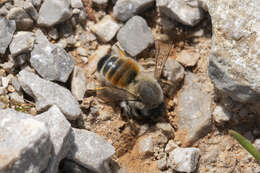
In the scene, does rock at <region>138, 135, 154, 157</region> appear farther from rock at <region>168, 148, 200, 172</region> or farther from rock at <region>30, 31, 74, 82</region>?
rock at <region>30, 31, 74, 82</region>

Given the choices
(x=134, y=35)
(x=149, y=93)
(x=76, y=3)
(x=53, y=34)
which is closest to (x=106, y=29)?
(x=134, y=35)

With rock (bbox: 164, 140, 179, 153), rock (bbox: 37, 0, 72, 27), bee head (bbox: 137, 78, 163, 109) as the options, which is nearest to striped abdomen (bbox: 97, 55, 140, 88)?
bee head (bbox: 137, 78, 163, 109)

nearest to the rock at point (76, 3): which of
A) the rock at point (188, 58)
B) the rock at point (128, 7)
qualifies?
the rock at point (128, 7)

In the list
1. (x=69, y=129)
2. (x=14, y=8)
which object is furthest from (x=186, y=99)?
(x=14, y=8)

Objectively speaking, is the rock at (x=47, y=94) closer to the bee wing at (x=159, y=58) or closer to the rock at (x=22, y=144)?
the rock at (x=22, y=144)

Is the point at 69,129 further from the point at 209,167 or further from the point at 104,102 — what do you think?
the point at 209,167
